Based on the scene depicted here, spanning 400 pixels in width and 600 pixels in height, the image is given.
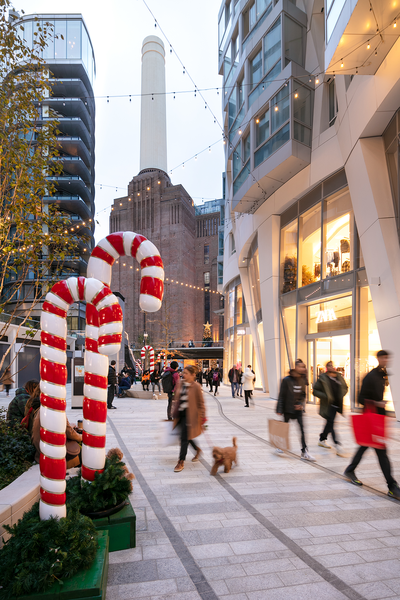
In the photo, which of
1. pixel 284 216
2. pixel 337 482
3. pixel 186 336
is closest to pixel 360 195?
pixel 284 216

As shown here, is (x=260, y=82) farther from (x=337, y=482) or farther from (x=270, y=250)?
(x=337, y=482)

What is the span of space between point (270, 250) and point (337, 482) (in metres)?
13.5

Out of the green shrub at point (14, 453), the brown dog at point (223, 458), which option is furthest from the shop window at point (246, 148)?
the green shrub at point (14, 453)

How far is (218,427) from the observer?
10773 millimetres

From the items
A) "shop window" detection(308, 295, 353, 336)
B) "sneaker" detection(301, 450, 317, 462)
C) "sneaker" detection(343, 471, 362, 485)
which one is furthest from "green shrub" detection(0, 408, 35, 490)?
"shop window" detection(308, 295, 353, 336)

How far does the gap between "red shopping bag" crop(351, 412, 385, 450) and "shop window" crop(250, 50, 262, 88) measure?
16.3m

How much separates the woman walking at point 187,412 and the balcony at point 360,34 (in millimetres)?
8353

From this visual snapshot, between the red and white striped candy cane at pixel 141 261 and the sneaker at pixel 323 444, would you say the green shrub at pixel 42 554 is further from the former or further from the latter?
the sneaker at pixel 323 444

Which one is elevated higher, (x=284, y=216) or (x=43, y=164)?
(x=284, y=216)

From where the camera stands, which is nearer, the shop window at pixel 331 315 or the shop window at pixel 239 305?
the shop window at pixel 331 315

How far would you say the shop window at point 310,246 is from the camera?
1569cm

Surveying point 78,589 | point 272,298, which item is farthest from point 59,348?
point 272,298

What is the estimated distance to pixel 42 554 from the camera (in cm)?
279

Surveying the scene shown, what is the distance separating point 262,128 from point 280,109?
1.57 meters
